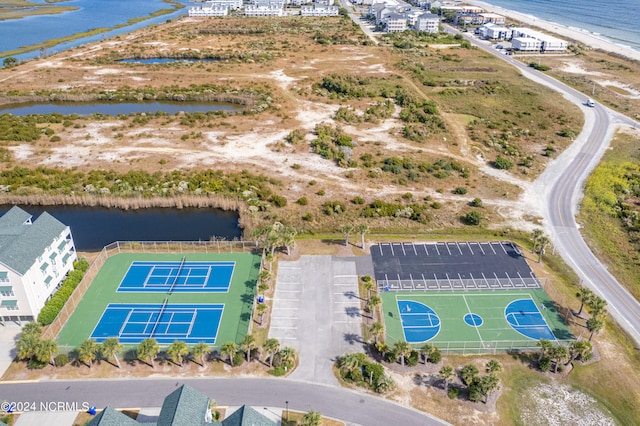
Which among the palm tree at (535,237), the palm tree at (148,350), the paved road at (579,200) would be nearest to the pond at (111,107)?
the paved road at (579,200)

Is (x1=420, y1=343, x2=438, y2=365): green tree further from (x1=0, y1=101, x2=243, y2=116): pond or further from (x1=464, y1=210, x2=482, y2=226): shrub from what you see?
(x1=0, y1=101, x2=243, y2=116): pond

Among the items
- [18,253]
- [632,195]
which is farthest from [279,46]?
[18,253]

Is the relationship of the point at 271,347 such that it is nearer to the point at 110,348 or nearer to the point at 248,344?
the point at 248,344

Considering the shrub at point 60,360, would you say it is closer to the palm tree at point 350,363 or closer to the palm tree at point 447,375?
the palm tree at point 350,363

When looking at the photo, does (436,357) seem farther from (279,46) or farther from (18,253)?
(279,46)

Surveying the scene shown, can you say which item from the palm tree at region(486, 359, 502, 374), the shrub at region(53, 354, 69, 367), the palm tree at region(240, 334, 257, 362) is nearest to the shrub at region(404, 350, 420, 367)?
the palm tree at region(486, 359, 502, 374)
